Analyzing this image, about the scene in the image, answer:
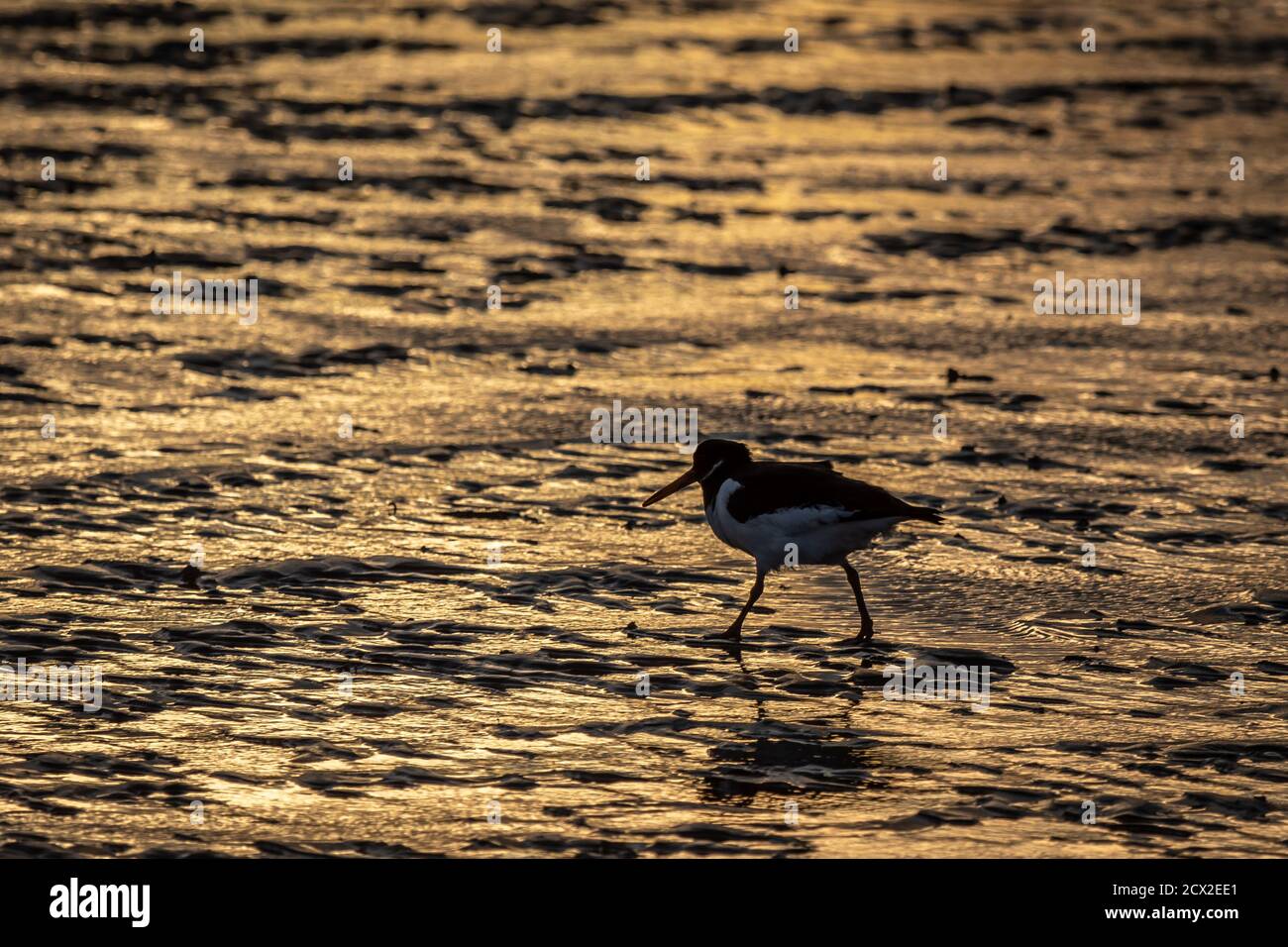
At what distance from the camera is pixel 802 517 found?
374 inches

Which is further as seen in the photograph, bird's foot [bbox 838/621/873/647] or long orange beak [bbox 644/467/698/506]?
long orange beak [bbox 644/467/698/506]

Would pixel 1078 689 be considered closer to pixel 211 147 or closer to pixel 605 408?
pixel 605 408

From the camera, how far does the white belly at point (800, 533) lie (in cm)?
951

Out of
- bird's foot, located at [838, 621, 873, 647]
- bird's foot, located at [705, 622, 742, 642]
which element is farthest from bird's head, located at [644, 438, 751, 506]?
bird's foot, located at [838, 621, 873, 647]

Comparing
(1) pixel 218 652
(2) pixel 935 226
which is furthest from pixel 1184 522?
(2) pixel 935 226

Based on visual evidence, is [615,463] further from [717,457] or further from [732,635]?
[732,635]

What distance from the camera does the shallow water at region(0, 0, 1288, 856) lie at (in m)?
7.85

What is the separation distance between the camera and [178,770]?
784cm

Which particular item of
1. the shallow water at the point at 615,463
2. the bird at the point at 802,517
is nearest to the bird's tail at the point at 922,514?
the bird at the point at 802,517

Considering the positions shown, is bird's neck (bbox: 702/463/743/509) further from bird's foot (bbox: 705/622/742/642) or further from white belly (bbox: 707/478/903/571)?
bird's foot (bbox: 705/622/742/642)

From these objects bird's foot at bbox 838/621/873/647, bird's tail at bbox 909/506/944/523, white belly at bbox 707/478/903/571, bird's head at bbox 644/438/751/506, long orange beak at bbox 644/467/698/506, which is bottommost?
bird's foot at bbox 838/621/873/647
